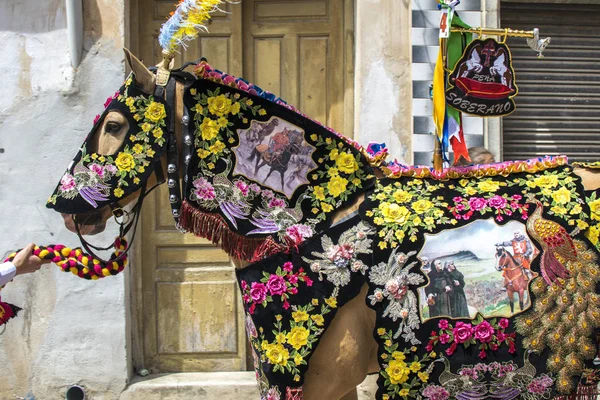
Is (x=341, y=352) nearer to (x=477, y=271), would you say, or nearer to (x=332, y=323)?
(x=332, y=323)

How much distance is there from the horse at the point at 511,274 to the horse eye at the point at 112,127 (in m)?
1.60

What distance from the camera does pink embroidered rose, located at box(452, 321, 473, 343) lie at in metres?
2.64

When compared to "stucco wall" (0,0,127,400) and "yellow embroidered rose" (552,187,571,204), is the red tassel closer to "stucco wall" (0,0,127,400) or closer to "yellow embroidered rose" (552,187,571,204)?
"yellow embroidered rose" (552,187,571,204)

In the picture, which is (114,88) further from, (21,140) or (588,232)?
(588,232)

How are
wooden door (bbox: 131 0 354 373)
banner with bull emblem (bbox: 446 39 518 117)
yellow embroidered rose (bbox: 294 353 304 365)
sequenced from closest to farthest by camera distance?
1. yellow embroidered rose (bbox: 294 353 304 365)
2. banner with bull emblem (bbox: 446 39 518 117)
3. wooden door (bbox: 131 0 354 373)

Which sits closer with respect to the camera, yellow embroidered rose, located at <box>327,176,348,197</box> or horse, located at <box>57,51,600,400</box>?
horse, located at <box>57,51,600,400</box>

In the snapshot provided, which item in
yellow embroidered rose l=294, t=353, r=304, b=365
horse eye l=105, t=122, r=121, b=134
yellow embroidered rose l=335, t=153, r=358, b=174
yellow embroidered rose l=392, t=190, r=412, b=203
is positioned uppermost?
horse eye l=105, t=122, r=121, b=134

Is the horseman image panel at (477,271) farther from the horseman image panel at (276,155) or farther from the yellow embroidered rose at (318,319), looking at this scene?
the horseman image panel at (276,155)

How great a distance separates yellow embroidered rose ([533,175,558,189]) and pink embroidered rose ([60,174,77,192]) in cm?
191

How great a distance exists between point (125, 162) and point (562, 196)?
1.79 metres

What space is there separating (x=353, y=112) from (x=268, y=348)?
9.41 ft

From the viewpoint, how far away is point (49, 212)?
4883mm

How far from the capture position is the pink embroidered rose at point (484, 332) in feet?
8.67

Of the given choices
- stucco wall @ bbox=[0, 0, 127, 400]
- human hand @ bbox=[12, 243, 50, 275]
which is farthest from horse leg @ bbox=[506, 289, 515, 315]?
stucco wall @ bbox=[0, 0, 127, 400]
